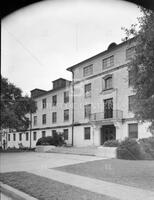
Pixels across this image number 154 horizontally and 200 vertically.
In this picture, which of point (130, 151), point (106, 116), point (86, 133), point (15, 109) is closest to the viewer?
point (130, 151)

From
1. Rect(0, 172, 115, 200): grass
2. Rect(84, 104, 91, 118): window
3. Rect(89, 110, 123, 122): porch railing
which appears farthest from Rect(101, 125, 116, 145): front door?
Rect(0, 172, 115, 200): grass

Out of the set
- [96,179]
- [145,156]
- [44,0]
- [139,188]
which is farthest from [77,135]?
[44,0]

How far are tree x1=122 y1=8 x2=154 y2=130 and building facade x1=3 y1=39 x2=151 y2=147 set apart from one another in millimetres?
7815

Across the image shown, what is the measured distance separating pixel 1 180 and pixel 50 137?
44.9 ft

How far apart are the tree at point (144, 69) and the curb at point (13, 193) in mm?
4006

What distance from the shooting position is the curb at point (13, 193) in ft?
18.1

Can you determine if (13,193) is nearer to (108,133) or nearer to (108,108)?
(108,108)

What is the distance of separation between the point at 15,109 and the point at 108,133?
8.47 metres

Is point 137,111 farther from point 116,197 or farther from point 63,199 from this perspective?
point 63,199

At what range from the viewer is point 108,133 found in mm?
21250

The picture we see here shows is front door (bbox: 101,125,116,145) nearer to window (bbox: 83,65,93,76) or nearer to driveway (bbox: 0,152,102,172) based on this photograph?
window (bbox: 83,65,93,76)

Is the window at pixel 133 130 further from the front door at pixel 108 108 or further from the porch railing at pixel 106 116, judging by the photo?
the front door at pixel 108 108

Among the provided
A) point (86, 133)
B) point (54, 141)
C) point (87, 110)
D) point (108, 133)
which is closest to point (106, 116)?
point (108, 133)

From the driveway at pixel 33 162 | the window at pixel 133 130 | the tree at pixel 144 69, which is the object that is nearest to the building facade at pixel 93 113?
the window at pixel 133 130
